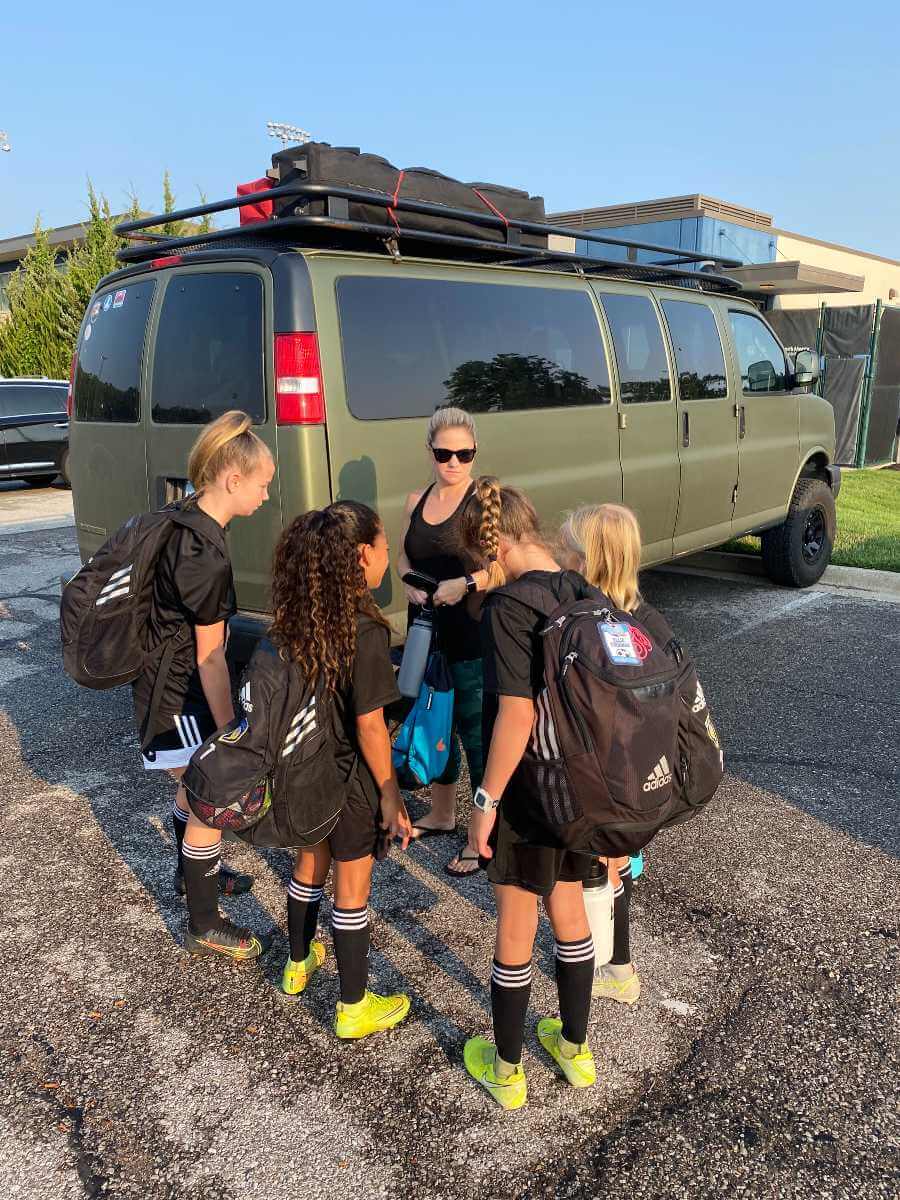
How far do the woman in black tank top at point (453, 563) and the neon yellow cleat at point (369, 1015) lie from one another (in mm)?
836

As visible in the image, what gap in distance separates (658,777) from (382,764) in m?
0.77

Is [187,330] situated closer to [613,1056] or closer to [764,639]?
[613,1056]

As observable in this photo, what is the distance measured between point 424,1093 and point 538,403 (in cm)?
337

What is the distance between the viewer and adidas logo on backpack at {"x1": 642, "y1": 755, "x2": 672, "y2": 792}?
2.08m

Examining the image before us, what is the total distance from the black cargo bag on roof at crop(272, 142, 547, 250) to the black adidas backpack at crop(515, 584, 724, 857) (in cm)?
268

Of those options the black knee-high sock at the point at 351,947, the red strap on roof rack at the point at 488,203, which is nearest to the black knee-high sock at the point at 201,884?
the black knee-high sock at the point at 351,947

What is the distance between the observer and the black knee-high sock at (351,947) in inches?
101

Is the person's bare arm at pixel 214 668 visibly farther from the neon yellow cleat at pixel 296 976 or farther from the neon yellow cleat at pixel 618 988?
the neon yellow cleat at pixel 618 988

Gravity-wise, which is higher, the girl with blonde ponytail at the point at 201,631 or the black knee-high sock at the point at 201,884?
the girl with blonde ponytail at the point at 201,631

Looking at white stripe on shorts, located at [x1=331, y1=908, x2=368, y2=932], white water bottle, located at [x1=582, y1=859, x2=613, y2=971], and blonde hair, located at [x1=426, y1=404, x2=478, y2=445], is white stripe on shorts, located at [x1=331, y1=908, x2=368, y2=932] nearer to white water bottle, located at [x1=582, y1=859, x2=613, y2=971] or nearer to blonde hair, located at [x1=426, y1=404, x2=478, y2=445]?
white water bottle, located at [x1=582, y1=859, x2=613, y2=971]

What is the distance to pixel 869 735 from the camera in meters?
4.71

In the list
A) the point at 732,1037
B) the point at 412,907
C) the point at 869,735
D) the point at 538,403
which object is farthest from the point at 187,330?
the point at 869,735

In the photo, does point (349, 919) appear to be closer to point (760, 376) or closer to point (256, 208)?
point (256, 208)

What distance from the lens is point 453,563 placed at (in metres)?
3.48
